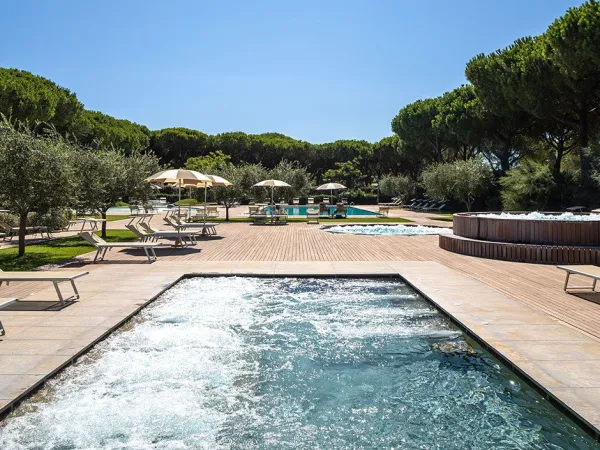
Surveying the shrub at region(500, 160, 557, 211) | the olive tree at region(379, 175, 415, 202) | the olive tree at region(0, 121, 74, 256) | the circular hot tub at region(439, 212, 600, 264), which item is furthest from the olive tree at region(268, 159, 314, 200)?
the olive tree at region(0, 121, 74, 256)

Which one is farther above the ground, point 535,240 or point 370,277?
point 535,240

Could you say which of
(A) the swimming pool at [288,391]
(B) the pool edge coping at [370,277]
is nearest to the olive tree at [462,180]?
(B) the pool edge coping at [370,277]

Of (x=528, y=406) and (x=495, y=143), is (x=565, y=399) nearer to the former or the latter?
(x=528, y=406)

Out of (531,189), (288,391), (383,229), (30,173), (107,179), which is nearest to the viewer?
(288,391)

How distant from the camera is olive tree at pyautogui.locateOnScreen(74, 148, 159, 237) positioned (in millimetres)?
13930

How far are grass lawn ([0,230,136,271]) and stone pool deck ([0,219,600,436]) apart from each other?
2.62ft

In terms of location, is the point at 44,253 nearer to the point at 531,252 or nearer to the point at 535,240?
the point at 531,252

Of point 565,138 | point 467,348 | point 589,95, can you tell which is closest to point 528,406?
point 467,348

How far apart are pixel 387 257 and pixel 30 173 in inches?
324

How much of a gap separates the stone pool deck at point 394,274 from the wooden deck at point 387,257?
3 cm

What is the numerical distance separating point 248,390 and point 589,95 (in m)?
23.8

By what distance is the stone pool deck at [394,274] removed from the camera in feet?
13.7

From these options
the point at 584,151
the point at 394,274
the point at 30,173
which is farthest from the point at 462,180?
the point at 30,173

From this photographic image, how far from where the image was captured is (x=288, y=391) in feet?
14.3
